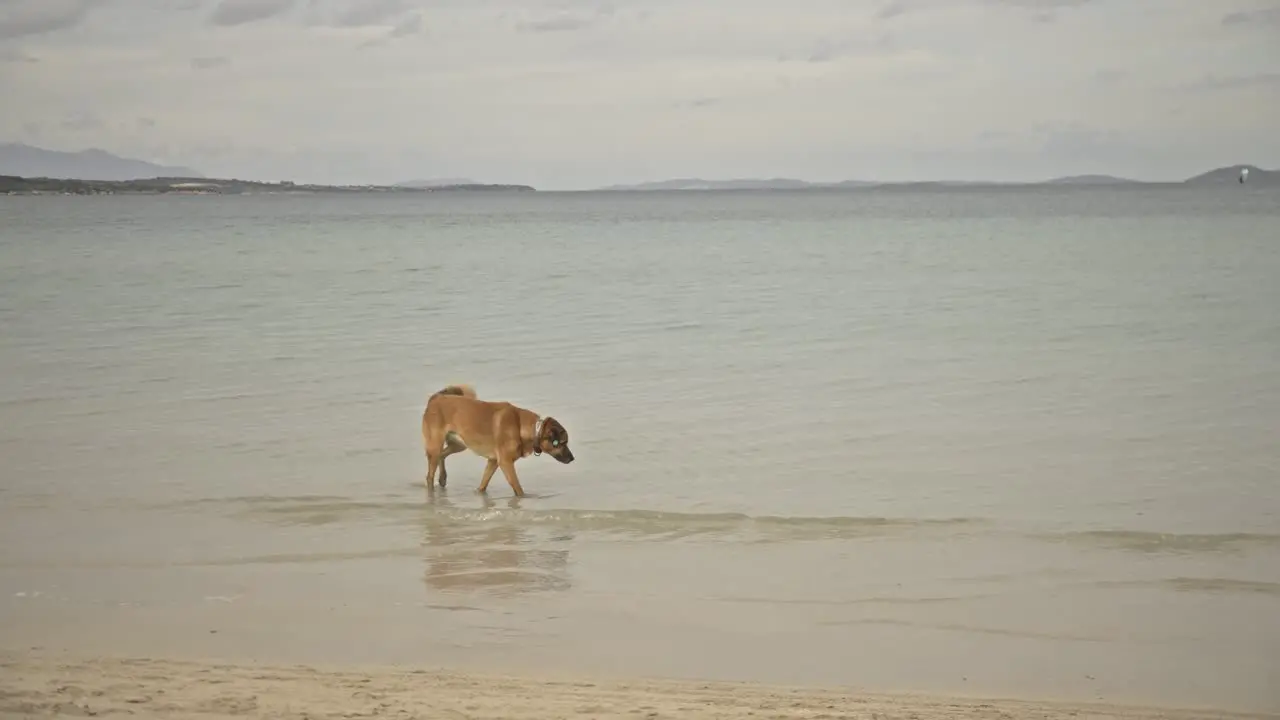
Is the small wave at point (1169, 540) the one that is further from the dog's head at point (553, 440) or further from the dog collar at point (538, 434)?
the dog collar at point (538, 434)

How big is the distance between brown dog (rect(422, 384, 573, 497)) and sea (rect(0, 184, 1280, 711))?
364 millimetres

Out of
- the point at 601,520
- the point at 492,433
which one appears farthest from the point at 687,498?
the point at 492,433

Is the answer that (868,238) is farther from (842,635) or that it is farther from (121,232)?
(842,635)

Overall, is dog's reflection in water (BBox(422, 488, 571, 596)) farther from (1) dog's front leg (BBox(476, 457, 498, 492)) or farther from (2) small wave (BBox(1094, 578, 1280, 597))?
(2) small wave (BBox(1094, 578, 1280, 597))

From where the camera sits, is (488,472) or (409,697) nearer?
(409,697)

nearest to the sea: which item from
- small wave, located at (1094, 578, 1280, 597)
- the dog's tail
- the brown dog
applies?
small wave, located at (1094, 578, 1280, 597)

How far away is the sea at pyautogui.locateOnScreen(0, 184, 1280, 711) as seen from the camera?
7.07 m

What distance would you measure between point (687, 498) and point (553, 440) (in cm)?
115

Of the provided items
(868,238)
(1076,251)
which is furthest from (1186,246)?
(868,238)

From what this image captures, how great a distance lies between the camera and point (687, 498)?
10695 millimetres

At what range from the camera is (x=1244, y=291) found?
93.7 feet

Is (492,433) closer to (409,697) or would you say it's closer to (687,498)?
(687,498)

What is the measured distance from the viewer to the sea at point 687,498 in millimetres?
7070

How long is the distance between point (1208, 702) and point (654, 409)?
358 inches
